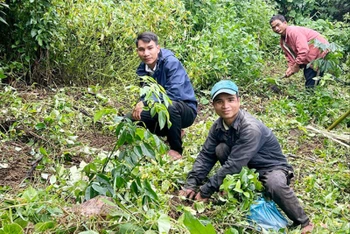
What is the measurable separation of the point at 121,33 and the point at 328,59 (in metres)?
2.83

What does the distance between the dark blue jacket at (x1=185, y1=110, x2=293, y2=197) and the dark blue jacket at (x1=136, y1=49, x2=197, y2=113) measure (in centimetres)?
81

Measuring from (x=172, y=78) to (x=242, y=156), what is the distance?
4.27 ft

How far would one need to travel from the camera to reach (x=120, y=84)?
5.82 m

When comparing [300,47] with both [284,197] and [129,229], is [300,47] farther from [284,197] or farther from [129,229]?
[129,229]

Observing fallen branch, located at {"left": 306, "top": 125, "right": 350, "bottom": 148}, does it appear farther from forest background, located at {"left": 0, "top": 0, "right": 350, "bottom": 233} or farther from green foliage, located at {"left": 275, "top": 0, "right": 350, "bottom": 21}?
green foliage, located at {"left": 275, "top": 0, "right": 350, "bottom": 21}

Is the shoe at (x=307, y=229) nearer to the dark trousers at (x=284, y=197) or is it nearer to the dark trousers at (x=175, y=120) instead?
the dark trousers at (x=284, y=197)

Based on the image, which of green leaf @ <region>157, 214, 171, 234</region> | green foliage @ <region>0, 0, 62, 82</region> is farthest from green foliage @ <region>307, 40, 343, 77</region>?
green leaf @ <region>157, 214, 171, 234</region>

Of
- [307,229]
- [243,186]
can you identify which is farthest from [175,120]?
[307,229]

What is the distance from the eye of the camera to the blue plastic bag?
296 cm

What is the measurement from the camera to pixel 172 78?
13.6ft

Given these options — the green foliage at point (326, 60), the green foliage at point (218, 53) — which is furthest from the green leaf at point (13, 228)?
the green foliage at point (326, 60)

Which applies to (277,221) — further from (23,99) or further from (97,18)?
(97,18)

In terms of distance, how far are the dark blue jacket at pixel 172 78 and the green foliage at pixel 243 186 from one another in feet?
4.33

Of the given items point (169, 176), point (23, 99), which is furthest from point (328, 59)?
point (23, 99)
